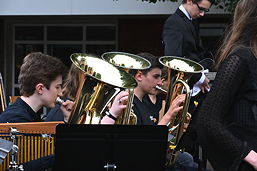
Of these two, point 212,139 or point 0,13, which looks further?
point 0,13

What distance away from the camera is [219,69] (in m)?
2.15

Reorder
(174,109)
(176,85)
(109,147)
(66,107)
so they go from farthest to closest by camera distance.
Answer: (176,85)
(66,107)
(174,109)
(109,147)

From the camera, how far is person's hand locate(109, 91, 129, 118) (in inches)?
129

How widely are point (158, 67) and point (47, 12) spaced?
15.9 ft

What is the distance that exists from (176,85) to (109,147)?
4.49 ft

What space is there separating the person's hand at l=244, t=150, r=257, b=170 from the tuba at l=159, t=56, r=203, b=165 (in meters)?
1.85

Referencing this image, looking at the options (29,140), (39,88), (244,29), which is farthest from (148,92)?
(244,29)

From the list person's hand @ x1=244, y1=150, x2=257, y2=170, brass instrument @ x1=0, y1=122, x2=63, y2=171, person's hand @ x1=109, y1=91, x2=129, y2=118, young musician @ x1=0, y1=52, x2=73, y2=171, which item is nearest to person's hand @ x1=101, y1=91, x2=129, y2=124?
person's hand @ x1=109, y1=91, x2=129, y2=118

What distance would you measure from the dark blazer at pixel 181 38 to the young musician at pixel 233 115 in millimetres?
2451

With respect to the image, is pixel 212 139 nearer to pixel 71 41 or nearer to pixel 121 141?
pixel 121 141

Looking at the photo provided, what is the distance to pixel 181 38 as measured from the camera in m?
4.63

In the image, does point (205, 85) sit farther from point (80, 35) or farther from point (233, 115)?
point (80, 35)

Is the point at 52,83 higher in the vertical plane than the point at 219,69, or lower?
lower

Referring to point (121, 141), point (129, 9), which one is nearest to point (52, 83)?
point (121, 141)
